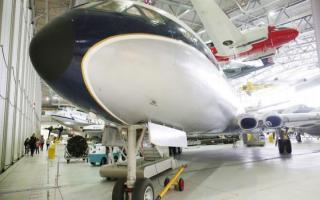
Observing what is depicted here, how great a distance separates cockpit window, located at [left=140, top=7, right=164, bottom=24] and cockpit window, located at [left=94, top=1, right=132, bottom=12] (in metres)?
0.20

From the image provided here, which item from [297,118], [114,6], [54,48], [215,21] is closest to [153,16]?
[114,6]

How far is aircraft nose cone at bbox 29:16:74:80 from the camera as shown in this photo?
89.2 inches

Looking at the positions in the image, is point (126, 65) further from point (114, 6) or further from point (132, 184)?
point (132, 184)

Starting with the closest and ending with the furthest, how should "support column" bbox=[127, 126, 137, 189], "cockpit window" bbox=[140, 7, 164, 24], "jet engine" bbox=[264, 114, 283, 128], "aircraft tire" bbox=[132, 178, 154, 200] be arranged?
"cockpit window" bbox=[140, 7, 164, 24] < "aircraft tire" bbox=[132, 178, 154, 200] < "support column" bbox=[127, 126, 137, 189] < "jet engine" bbox=[264, 114, 283, 128]

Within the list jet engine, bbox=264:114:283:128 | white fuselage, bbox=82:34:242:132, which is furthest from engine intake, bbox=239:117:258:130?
white fuselage, bbox=82:34:242:132

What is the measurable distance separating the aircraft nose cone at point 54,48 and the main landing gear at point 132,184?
4.29 ft

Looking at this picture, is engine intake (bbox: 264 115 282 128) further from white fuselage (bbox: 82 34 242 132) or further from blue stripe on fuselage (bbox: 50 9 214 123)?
blue stripe on fuselage (bbox: 50 9 214 123)

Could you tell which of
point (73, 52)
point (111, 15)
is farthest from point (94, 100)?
point (111, 15)

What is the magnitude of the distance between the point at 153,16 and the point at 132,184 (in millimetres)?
2170

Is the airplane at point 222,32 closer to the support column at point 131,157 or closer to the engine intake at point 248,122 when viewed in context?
the engine intake at point 248,122

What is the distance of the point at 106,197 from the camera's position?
3863 millimetres

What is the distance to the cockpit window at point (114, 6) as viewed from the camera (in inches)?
100

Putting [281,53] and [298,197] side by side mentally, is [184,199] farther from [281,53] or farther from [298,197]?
[281,53]

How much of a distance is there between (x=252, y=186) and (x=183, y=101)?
232 centimetres
